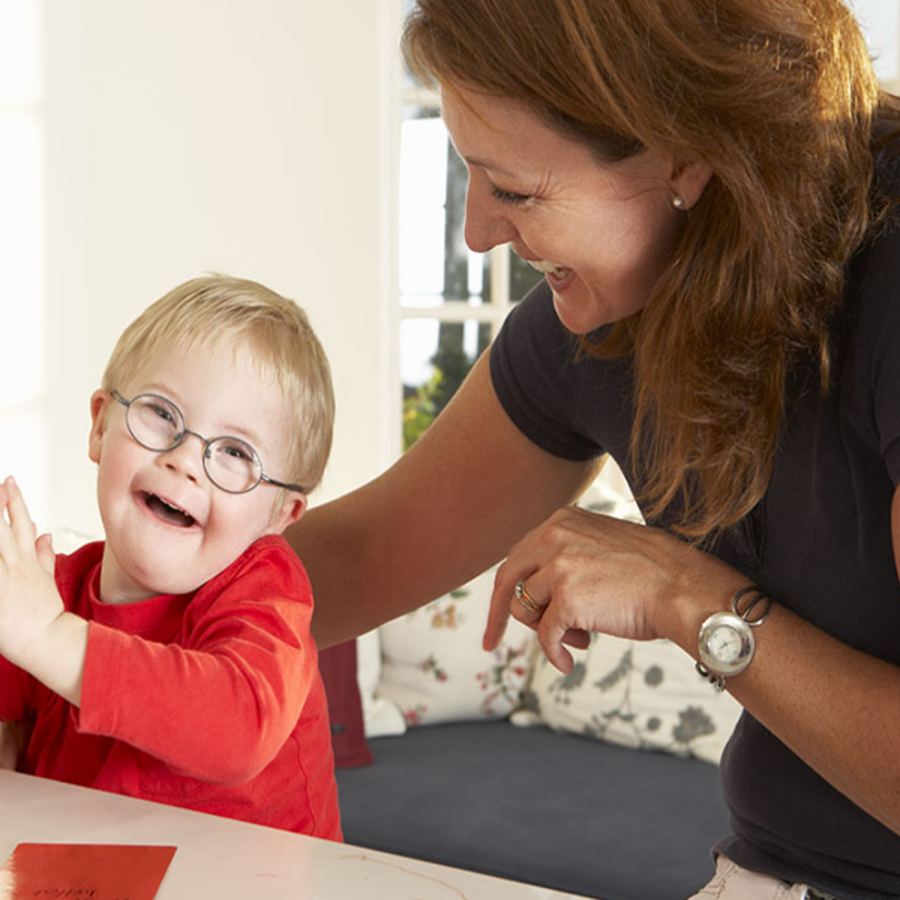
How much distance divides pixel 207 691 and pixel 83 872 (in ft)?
0.66

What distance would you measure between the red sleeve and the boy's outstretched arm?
0.01 meters

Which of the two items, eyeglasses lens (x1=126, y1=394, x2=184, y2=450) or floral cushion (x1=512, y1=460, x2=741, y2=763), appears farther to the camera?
floral cushion (x1=512, y1=460, x2=741, y2=763)

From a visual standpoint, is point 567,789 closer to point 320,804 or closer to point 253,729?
point 320,804

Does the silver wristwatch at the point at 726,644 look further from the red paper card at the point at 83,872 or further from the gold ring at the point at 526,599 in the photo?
the red paper card at the point at 83,872

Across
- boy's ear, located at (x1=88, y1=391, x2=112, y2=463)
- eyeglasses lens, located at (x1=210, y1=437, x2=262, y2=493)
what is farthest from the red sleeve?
boy's ear, located at (x1=88, y1=391, x2=112, y2=463)

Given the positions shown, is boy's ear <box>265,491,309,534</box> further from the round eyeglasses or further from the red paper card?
the red paper card

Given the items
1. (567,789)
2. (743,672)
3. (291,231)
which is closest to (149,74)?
(291,231)

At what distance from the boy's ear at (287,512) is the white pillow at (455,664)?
2138 millimetres

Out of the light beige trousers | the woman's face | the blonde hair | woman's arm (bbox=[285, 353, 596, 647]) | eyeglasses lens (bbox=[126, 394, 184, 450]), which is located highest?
the woman's face

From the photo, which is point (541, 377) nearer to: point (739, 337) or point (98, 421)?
point (739, 337)

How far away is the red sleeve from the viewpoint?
0.97 m

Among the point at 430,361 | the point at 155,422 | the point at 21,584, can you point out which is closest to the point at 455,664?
the point at 430,361

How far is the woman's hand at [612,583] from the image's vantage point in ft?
3.60

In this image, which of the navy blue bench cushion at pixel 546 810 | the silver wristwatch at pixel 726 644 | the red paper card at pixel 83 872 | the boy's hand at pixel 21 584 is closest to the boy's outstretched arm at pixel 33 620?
the boy's hand at pixel 21 584
